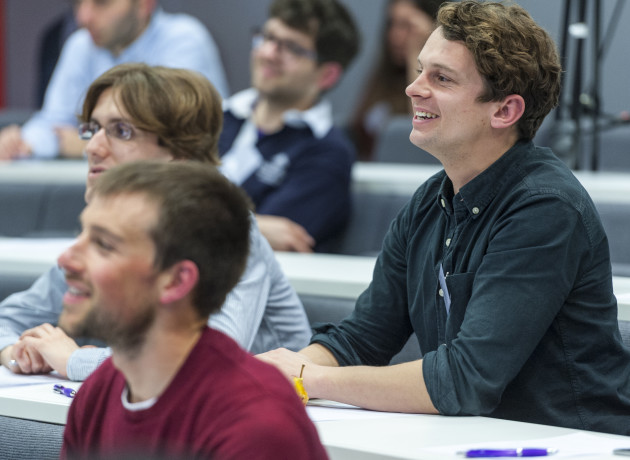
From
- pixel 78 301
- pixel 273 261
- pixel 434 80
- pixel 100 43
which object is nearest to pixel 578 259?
pixel 434 80

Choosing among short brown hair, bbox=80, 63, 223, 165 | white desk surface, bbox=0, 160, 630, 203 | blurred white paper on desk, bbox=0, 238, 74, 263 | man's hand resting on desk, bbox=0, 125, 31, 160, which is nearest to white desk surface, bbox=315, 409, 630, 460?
short brown hair, bbox=80, 63, 223, 165

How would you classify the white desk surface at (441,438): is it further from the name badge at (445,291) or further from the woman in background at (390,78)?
the woman in background at (390,78)

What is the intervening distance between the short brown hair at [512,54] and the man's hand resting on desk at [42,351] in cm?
79

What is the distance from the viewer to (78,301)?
3.27 ft

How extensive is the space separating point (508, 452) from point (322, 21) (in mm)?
2307

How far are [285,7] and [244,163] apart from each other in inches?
21.8

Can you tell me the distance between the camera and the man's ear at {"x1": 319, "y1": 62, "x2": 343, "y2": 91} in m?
3.26

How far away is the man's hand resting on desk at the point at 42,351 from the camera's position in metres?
1.63

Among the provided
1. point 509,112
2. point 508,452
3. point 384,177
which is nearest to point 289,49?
point 384,177

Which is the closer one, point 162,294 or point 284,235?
point 162,294

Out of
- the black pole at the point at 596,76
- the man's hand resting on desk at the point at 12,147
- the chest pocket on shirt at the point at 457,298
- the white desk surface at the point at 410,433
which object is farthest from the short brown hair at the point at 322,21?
the white desk surface at the point at 410,433

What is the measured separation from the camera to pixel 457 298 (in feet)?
4.84

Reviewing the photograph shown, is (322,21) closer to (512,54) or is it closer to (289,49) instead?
(289,49)

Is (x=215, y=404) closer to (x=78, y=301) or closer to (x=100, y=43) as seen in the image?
(x=78, y=301)
